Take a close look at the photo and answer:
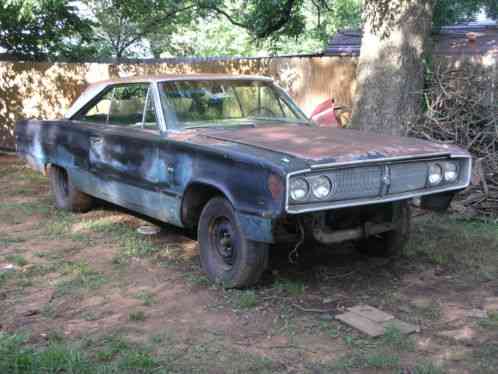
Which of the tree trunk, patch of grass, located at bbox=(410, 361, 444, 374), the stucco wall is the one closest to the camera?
patch of grass, located at bbox=(410, 361, 444, 374)

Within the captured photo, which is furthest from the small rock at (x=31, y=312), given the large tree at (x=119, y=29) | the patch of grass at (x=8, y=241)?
the large tree at (x=119, y=29)

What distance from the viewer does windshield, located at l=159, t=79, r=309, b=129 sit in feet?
18.2

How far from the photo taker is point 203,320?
4273 mm

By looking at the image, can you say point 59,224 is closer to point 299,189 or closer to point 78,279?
point 78,279

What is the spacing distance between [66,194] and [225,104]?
2.64 meters

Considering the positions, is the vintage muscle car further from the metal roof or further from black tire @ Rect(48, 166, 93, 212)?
the metal roof

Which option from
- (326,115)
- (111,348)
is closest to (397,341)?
(111,348)

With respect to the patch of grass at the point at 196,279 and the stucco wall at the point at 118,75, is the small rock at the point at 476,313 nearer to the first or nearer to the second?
the patch of grass at the point at 196,279

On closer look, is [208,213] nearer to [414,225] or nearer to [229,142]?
[229,142]

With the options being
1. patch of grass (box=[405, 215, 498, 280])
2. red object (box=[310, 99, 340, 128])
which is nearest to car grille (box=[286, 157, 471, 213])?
patch of grass (box=[405, 215, 498, 280])

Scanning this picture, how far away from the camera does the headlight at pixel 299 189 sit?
4055mm

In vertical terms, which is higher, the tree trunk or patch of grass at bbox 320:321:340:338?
the tree trunk

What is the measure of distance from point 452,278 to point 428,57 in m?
3.71

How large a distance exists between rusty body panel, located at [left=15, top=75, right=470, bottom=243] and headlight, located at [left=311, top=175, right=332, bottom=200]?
0.05m
